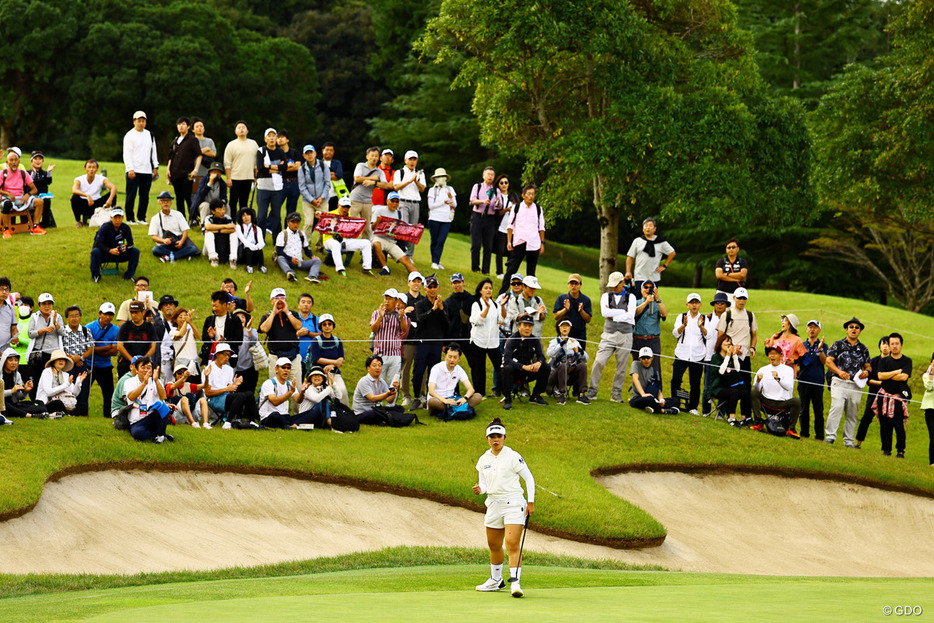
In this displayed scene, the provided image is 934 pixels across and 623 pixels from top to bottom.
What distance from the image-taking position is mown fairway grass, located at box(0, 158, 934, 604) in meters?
15.5

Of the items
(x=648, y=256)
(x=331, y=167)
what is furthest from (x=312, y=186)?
(x=648, y=256)

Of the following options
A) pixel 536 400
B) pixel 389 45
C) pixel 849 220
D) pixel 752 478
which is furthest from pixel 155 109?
pixel 752 478

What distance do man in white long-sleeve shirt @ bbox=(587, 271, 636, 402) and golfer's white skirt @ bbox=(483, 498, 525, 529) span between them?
9.42 m

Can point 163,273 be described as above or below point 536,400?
above

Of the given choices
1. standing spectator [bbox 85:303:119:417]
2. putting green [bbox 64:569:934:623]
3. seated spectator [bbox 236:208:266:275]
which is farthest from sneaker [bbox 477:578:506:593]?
seated spectator [bbox 236:208:266:275]

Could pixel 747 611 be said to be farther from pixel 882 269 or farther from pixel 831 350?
pixel 882 269

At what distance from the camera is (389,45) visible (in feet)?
200

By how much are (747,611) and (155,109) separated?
52.0 meters

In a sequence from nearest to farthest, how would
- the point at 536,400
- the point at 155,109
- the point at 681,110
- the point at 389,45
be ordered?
the point at 536,400 → the point at 681,110 → the point at 155,109 → the point at 389,45

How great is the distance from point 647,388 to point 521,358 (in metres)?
2.72

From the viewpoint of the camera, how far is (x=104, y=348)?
A: 17578 mm

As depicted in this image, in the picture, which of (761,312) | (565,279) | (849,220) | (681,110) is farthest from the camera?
(849,220)

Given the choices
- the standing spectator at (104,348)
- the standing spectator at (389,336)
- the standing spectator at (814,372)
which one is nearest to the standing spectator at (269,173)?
the standing spectator at (389,336)

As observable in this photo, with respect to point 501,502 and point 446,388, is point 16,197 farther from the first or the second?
point 501,502
